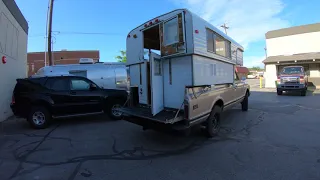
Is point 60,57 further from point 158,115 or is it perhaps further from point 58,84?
point 158,115

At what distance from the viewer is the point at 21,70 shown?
12.4 meters

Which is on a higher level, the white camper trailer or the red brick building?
the red brick building

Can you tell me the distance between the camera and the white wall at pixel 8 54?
9.20 metres

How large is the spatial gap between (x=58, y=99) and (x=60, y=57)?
44704mm

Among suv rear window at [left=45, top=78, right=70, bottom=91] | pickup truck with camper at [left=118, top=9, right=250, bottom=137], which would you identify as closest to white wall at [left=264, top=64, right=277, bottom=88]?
pickup truck with camper at [left=118, top=9, right=250, bottom=137]

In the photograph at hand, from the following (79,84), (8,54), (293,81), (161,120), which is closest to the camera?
(161,120)

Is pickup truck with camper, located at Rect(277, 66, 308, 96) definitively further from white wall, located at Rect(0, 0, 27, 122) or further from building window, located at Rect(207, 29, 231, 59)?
white wall, located at Rect(0, 0, 27, 122)

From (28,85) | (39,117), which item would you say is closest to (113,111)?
(39,117)

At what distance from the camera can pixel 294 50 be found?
24.1 metres

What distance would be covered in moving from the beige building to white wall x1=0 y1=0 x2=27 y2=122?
902 inches

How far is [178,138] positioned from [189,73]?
1.94m

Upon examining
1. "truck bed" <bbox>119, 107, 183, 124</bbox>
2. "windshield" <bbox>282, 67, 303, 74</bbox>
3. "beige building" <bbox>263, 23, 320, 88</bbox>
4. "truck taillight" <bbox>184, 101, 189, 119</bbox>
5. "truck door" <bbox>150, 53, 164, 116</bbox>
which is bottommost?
"truck bed" <bbox>119, 107, 183, 124</bbox>

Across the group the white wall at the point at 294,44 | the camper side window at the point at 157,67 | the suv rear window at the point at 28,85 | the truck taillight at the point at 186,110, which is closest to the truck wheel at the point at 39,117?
the suv rear window at the point at 28,85

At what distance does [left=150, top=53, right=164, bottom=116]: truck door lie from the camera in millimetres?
5340
